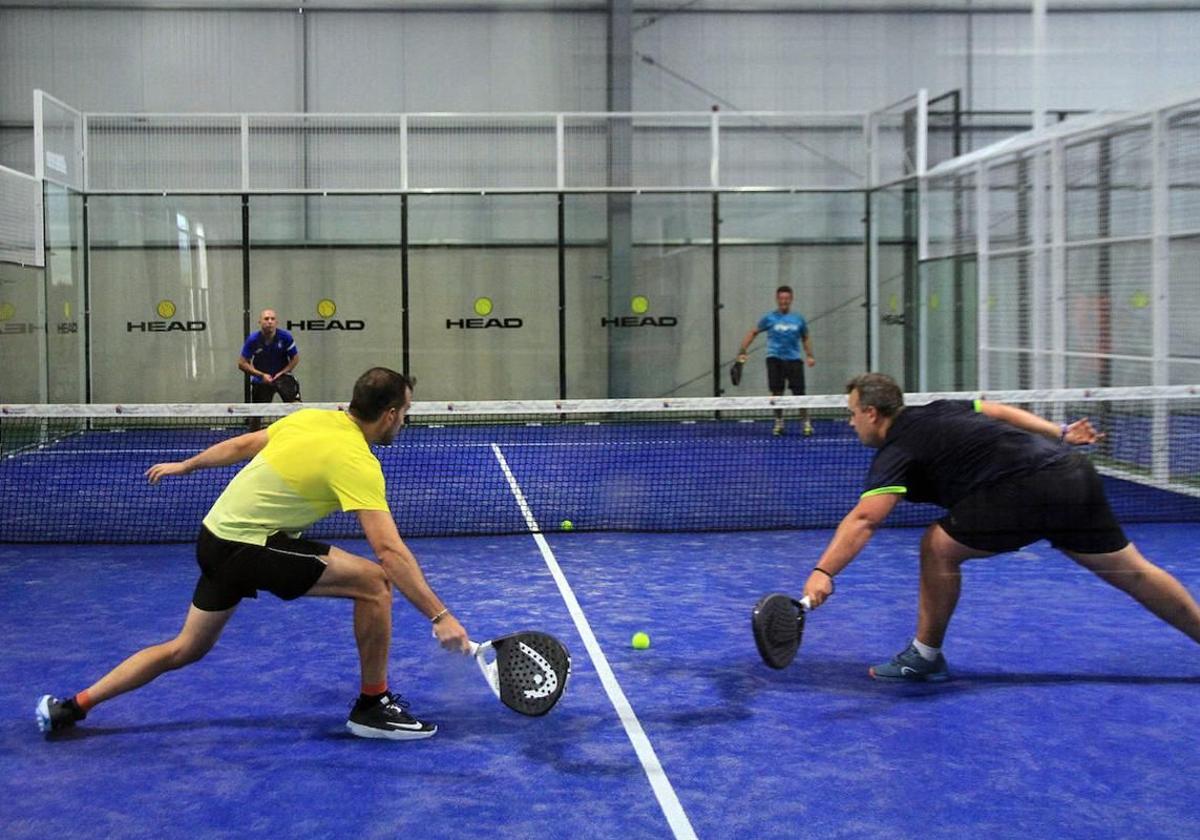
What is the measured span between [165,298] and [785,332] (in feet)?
26.0

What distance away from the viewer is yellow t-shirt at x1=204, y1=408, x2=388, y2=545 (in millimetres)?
4891

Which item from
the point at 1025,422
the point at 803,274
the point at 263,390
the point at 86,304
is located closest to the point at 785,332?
the point at 803,274

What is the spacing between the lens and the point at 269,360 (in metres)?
15.8

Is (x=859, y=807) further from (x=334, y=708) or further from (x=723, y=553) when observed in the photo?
(x=723, y=553)

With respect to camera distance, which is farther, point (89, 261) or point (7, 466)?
point (89, 261)

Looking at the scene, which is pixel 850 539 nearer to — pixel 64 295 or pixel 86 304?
pixel 64 295

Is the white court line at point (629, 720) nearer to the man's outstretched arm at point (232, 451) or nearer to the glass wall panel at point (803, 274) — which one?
the man's outstretched arm at point (232, 451)

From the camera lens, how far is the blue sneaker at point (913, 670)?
5777 millimetres

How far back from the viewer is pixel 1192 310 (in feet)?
36.2

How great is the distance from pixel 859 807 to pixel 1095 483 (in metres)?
1.90

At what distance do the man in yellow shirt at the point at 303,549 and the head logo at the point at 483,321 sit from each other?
44.9ft

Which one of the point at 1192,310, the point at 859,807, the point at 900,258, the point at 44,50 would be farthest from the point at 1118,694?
the point at 44,50

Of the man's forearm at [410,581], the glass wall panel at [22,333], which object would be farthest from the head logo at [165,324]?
the man's forearm at [410,581]

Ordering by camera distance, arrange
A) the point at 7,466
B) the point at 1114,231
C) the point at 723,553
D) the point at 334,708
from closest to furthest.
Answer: the point at 334,708 < the point at 723,553 < the point at 1114,231 < the point at 7,466
